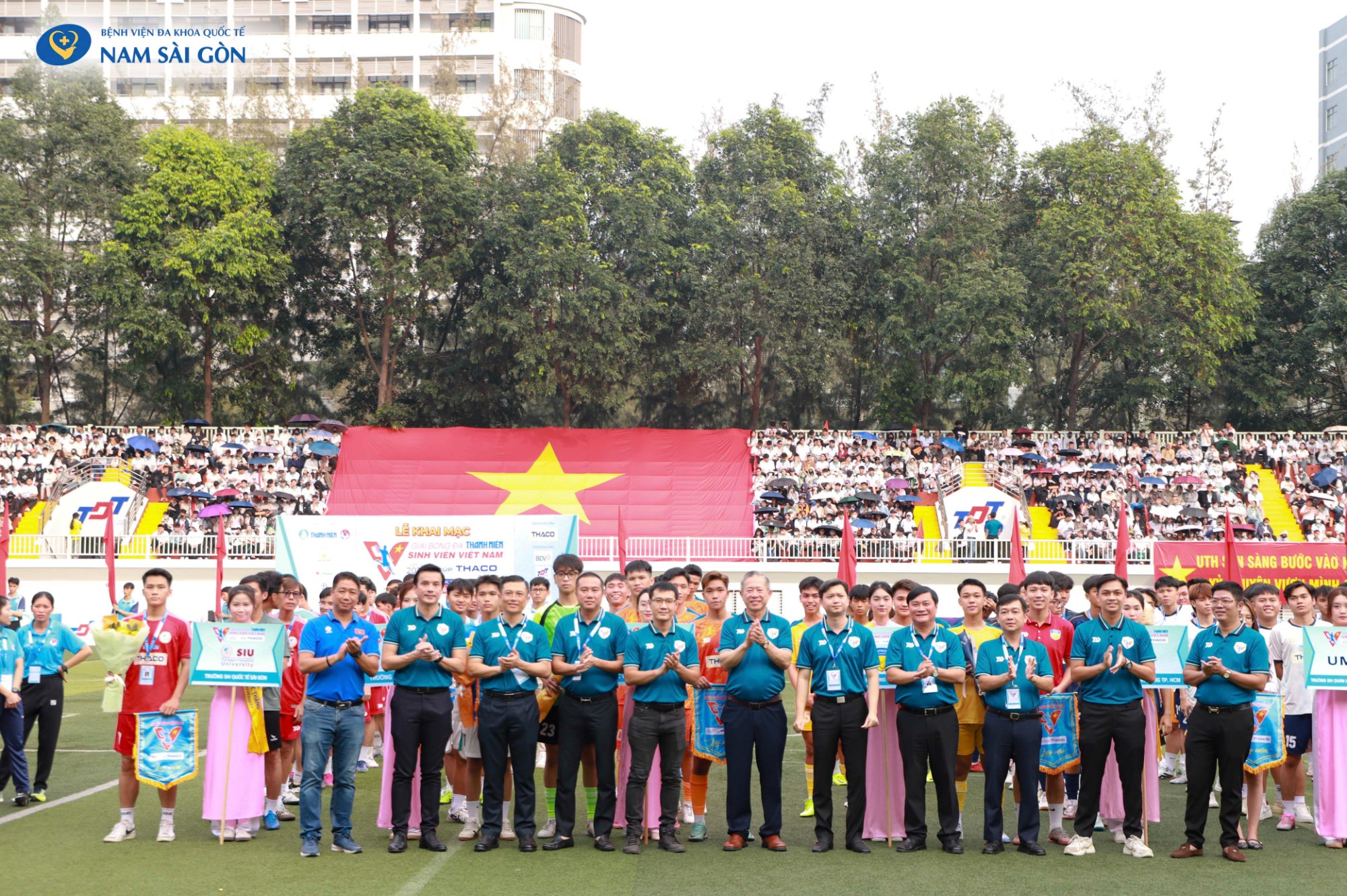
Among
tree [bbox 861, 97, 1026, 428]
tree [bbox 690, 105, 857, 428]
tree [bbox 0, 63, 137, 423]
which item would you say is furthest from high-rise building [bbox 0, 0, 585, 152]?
tree [bbox 861, 97, 1026, 428]

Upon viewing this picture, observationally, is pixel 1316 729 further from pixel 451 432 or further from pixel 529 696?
pixel 451 432

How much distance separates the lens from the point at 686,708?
894cm

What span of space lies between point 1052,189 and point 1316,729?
29.3 metres

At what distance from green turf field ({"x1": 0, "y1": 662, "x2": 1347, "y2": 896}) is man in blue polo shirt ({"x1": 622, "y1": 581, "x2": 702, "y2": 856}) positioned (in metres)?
0.25

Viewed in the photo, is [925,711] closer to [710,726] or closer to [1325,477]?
[710,726]

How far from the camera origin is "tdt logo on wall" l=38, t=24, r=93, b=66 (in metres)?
37.0

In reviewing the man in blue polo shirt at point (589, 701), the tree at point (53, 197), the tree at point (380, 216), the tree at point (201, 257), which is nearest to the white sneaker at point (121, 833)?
the man in blue polo shirt at point (589, 701)

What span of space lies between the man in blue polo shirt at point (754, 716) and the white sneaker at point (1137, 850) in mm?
2241

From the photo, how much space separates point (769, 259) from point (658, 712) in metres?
26.2

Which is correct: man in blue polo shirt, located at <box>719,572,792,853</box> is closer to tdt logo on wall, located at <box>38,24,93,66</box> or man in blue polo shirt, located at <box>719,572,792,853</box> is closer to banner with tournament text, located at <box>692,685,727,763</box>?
banner with tournament text, located at <box>692,685,727,763</box>

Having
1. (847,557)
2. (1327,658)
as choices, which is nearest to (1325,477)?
(847,557)

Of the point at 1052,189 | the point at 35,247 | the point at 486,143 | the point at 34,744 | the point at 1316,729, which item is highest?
the point at 486,143

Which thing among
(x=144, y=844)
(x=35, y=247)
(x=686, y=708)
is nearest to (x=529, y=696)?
(x=686, y=708)

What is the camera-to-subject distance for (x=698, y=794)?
8766 millimetres
